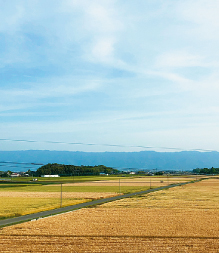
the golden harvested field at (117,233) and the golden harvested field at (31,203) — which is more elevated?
the golden harvested field at (117,233)

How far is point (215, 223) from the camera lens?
23078mm

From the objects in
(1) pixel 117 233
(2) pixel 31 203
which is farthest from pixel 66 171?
(1) pixel 117 233

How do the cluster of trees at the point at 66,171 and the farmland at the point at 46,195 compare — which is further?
the cluster of trees at the point at 66,171

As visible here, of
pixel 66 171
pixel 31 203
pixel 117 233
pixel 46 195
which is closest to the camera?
pixel 117 233

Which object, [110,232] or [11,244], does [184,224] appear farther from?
[11,244]

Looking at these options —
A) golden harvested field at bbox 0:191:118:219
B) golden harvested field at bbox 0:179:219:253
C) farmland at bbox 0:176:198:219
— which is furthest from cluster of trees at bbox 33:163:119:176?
golden harvested field at bbox 0:179:219:253

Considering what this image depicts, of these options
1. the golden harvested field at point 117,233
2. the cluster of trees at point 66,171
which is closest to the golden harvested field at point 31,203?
the golden harvested field at point 117,233

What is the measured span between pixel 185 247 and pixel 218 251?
62.2 inches

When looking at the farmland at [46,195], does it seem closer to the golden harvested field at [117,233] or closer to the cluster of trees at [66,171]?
the golden harvested field at [117,233]

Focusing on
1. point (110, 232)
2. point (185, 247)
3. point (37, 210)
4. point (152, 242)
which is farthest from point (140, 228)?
point (37, 210)

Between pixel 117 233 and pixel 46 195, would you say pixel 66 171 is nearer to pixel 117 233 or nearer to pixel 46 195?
pixel 46 195

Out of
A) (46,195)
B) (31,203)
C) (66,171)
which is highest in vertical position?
(66,171)

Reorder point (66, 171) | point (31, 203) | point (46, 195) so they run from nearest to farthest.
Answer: point (31, 203) < point (46, 195) < point (66, 171)

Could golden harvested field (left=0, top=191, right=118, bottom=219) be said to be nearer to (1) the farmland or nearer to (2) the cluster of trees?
(1) the farmland
